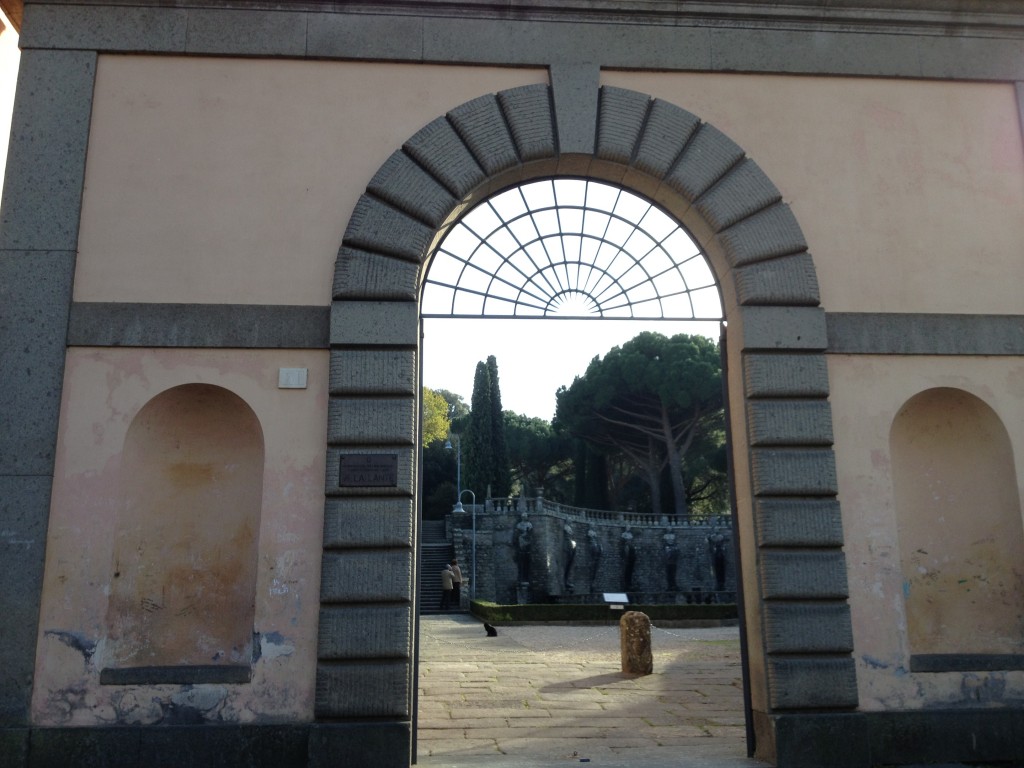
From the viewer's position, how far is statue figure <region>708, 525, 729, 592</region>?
3653 centimetres

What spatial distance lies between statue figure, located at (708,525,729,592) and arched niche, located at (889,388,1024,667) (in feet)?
101

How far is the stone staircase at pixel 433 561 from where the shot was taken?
28.9 m

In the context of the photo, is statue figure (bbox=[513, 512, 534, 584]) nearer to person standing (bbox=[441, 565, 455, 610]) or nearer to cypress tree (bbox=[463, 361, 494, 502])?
person standing (bbox=[441, 565, 455, 610])

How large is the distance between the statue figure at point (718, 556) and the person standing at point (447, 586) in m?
13.5

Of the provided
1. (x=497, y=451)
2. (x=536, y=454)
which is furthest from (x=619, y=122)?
(x=536, y=454)

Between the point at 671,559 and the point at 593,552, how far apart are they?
332 centimetres

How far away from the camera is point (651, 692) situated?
30.3 ft

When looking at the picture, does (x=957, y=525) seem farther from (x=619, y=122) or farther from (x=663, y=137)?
(x=619, y=122)

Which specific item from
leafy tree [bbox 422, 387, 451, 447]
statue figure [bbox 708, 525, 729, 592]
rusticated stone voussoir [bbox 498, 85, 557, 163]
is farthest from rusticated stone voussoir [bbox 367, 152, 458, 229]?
leafy tree [bbox 422, 387, 451, 447]

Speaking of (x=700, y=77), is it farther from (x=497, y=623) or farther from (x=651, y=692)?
(x=497, y=623)

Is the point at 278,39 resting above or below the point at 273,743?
above

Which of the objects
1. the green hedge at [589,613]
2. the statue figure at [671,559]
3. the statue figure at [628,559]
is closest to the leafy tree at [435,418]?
the statue figure at [628,559]

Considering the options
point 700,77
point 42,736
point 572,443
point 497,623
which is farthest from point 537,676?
point 572,443

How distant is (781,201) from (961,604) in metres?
3.29
